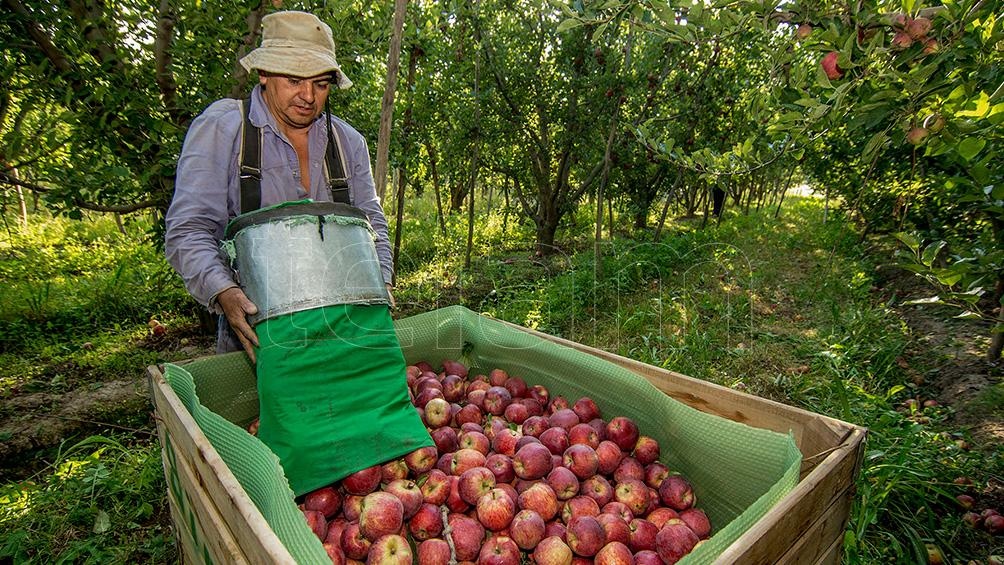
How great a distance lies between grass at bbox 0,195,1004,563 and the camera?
8.91 feet

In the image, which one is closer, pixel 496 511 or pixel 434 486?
pixel 496 511

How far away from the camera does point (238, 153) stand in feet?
6.44

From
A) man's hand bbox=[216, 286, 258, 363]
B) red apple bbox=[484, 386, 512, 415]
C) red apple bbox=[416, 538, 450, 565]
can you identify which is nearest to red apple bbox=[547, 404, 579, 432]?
red apple bbox=[484, 386, 512, 415]

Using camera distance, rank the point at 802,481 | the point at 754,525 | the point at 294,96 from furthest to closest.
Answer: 1. the point at 294,96
2. the point at 802,481
3. the point at 754,525

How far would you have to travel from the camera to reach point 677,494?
1.73 m

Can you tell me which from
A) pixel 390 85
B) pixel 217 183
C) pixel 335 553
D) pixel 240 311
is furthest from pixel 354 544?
pixel 390 85

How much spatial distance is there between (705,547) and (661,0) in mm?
1778

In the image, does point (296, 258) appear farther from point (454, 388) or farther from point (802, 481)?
point (802, 481)

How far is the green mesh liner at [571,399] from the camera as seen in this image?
123 centimetres

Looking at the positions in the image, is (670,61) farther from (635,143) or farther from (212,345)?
(212,345)

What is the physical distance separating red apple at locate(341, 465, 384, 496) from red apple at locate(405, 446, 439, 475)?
147 mm

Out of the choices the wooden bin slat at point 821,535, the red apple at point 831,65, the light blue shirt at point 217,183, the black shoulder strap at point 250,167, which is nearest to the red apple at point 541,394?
the wooden bin slat at point 821,535

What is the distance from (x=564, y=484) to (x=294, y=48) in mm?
1969

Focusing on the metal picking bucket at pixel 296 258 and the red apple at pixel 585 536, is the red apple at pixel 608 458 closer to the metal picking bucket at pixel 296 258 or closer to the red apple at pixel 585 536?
the red apple at pixel 585 536
